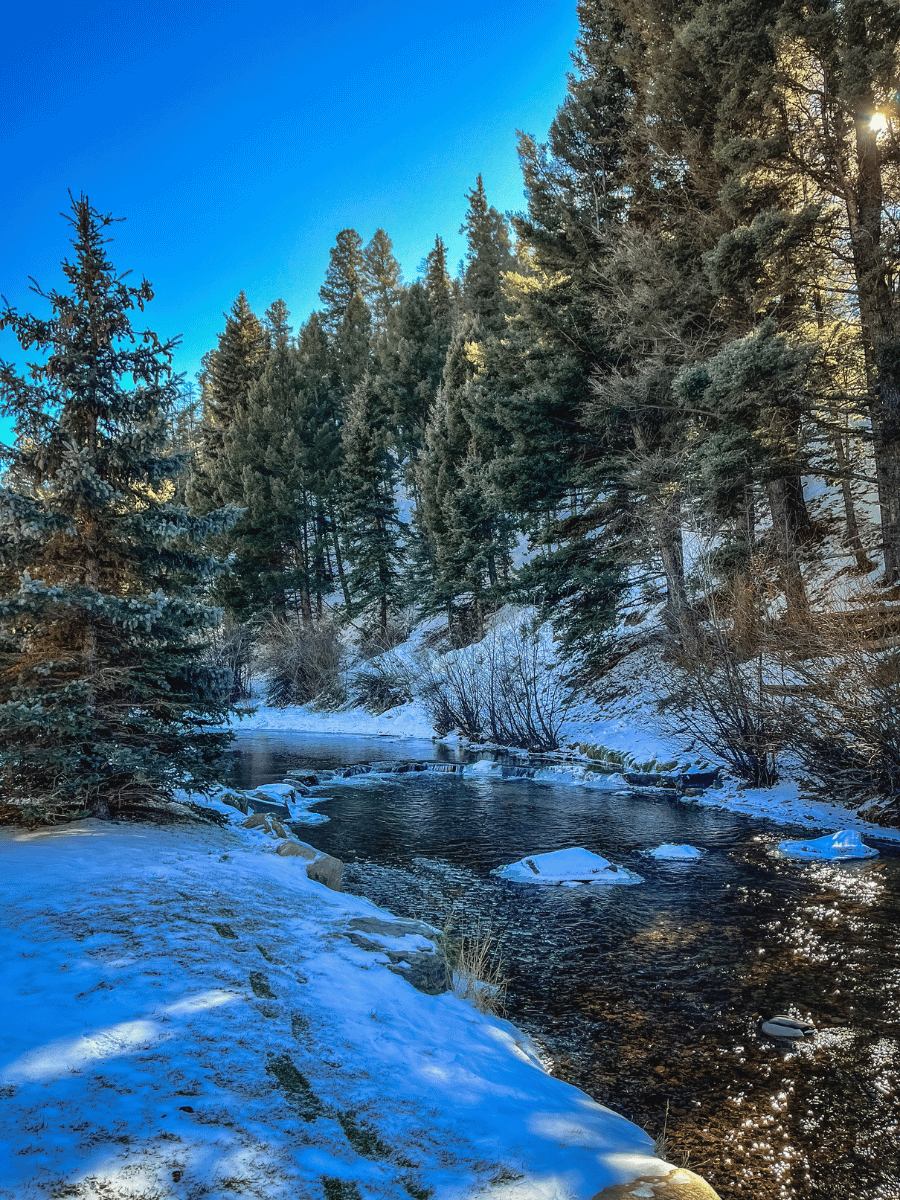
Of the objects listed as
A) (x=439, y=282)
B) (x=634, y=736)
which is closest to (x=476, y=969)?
(x=634, y=736)

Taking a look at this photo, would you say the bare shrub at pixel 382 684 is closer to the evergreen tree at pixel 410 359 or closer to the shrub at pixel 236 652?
the shrub at pixel 236 652

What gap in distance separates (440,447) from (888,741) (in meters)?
19.2

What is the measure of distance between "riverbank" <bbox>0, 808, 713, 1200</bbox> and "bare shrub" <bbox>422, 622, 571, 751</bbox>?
11.4 m

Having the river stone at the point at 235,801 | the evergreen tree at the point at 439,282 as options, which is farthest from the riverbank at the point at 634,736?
the evergreen tree at the point at 439,282

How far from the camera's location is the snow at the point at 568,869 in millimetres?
7402

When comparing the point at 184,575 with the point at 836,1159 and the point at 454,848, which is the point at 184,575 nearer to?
the point at 454,848

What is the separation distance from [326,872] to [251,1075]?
3874mm

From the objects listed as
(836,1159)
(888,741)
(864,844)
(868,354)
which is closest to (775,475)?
(868,354)

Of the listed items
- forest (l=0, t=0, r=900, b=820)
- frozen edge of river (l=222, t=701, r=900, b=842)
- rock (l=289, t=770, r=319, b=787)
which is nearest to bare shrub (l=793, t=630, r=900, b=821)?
forest (l=0, t=0, r=900, b=820)

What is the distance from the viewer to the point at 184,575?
798cm

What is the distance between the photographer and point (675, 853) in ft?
26.4

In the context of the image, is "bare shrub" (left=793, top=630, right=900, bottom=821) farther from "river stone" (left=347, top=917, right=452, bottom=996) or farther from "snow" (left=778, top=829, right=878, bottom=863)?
"river stone" (left=347, top=917, right=452, bottom=996)

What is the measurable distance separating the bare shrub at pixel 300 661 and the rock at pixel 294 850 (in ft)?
62.7

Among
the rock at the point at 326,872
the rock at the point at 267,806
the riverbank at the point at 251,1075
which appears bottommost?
the rock at the point at 267,806
